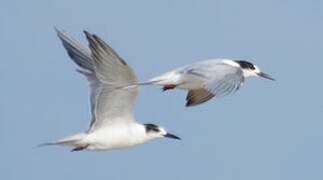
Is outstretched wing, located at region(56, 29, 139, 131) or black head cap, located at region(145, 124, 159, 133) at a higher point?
outstretched wing, located at region(56, 29, 139, 131)

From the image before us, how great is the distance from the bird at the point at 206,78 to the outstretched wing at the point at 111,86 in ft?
1.25

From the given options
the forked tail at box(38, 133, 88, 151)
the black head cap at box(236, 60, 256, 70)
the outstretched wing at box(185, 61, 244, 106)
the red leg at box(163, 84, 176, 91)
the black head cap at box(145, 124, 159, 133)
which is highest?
the outstretched wing at box(185, 61, 244, 106)

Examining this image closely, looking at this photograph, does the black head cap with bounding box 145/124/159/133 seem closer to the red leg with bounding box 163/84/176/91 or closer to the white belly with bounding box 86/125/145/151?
the white belly with bounding box 86/125/145/151

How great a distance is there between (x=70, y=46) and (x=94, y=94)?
4.61ft

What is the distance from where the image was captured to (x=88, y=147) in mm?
16812

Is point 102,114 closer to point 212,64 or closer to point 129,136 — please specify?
point 129,136

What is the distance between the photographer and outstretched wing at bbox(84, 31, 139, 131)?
52.2 feet

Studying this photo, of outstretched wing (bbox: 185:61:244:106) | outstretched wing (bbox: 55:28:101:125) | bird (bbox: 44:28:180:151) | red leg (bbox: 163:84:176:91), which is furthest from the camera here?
outstretched wing (bbox: 55:28:101:125)

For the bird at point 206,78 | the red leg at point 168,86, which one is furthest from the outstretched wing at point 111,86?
the red leg at point 168,86

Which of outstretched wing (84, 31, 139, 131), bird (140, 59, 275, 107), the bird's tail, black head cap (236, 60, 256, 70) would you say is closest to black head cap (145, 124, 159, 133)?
outstretched wing (84, 31, 139, 131)

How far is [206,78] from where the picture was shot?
16.1 m

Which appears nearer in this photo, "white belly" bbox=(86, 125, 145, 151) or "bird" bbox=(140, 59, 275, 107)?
"bird" bbox=(140, 59, 275, 107)

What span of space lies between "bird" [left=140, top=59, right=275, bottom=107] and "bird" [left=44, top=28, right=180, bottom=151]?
45 cm

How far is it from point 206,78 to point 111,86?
130 cm
